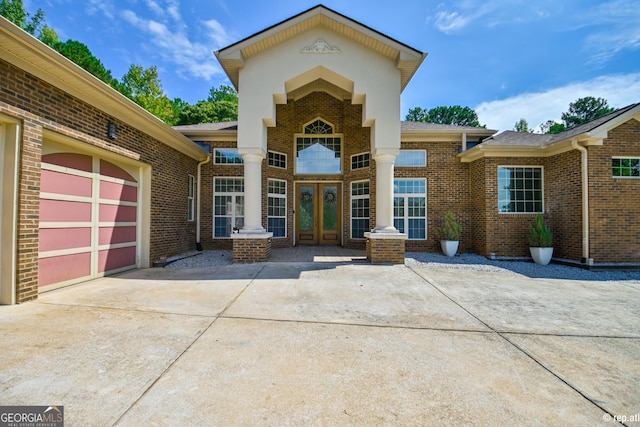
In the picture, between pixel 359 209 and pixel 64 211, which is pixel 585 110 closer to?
pixel 359 209

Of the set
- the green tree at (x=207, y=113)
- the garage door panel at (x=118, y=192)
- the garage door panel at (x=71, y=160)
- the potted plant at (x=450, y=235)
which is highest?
the green tree at (x=207, y=113)

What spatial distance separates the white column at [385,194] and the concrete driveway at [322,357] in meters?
2.87

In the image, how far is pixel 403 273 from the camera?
6.24 metres

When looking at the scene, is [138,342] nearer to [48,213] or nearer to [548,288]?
[48,213]

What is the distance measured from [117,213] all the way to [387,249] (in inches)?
254

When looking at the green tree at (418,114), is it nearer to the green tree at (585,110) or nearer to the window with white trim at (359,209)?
the green tree at (585,110)

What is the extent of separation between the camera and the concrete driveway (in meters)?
1.85

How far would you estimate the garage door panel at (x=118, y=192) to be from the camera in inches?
222

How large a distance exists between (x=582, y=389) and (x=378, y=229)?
213 inches

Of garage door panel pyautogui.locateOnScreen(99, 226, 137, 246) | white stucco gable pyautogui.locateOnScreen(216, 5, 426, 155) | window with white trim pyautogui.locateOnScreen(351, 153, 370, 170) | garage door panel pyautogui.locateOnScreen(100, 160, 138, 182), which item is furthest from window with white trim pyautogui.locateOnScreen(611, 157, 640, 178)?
garage door panel pyautogui.locateOnScreen(99, 226, 137, 246)

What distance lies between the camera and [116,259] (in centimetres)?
604

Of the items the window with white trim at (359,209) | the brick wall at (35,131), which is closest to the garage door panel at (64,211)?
the brick wall at (35,131)

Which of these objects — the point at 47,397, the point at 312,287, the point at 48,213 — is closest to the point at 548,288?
Result: the point at 312,287

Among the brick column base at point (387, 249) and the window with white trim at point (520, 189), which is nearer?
the brick column base at point (387, 249)
